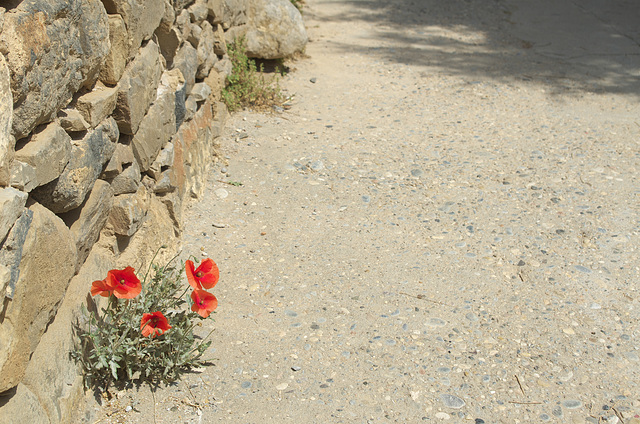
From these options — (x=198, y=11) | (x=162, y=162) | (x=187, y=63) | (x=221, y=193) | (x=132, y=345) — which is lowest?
(x=221, y=193)

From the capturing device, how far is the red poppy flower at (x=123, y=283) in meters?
2.11

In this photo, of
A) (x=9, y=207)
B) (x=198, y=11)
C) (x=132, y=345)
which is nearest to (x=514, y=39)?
(x=198, y=11)

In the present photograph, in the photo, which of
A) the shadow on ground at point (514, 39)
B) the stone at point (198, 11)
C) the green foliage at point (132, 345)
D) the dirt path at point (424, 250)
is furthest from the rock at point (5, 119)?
the shadow on ground at point (514, 39)

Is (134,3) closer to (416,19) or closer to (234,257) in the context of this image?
(234,257)

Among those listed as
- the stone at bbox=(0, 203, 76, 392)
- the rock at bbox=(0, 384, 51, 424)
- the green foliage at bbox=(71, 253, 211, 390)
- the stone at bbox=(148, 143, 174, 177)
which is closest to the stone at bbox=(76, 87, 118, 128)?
the stone at bbox=(0, 203, 76, 392)

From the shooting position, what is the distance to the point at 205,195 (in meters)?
3.65

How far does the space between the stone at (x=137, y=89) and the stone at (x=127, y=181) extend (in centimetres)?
16

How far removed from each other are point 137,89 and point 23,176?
1004 millimetres

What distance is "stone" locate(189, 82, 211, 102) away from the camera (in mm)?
3727

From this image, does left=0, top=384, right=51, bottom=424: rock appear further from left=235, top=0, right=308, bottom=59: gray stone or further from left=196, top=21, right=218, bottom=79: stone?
left=235, top=0, right=308, bottom=59: gray stone

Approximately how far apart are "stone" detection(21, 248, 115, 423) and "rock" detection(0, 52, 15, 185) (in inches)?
23.4

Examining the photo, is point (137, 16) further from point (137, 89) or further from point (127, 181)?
point (127, 181)

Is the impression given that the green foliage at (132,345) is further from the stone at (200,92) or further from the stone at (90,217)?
the stone at (200,92)

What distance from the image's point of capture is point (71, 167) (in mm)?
1989
